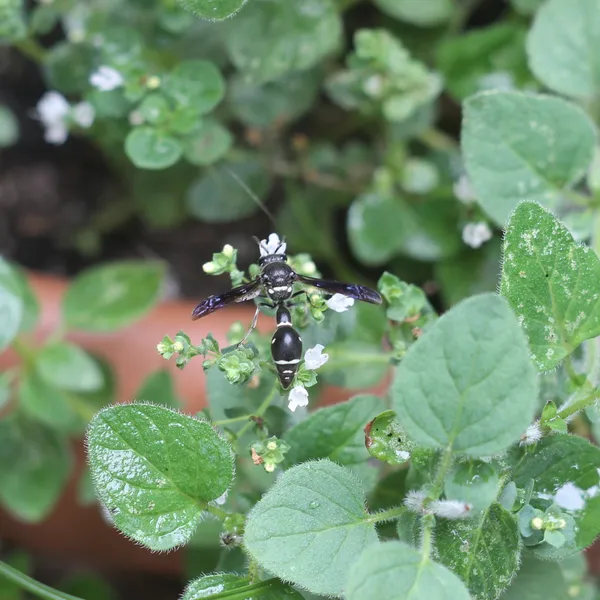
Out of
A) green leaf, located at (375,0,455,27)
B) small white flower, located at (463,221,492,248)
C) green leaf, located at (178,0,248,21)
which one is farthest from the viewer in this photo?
green leaf, located at (375,0,455,27)

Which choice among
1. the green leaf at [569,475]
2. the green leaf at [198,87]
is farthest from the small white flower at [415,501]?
the green leaf at [198,87]

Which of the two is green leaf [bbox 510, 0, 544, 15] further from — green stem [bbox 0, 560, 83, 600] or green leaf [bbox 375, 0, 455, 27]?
green stem [bbox 0, 560, 83, 600]

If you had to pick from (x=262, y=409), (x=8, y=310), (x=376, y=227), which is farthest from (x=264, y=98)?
(x=262, y=409)

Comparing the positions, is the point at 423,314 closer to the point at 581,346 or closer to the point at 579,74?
the point at 581,346

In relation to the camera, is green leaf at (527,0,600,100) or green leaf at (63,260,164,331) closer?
green leaf at (527,0,600,100)

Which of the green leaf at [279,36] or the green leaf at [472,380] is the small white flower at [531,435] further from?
the green leaf at [279,36]

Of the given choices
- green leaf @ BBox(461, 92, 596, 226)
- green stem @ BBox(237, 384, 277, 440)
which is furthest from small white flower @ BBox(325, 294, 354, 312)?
green leaf @ BBox(461, 92, 596, 226)
